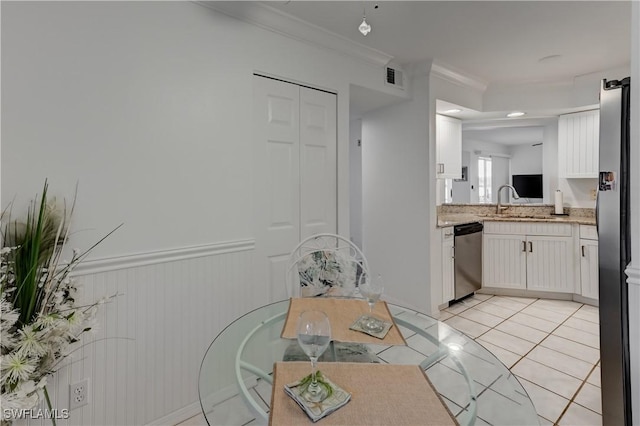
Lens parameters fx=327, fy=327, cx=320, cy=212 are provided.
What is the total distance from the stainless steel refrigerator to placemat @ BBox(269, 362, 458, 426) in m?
1.19

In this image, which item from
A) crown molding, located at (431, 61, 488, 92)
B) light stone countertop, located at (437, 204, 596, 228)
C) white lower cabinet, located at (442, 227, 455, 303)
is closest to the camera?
crown molding, located at (431, 61, 488, 92)

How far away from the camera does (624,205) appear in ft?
4.88

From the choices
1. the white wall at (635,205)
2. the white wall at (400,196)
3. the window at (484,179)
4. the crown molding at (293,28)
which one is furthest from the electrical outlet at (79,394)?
the window at (484,179)

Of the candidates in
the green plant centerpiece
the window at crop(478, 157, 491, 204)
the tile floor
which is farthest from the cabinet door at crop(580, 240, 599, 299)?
the green plant centerpiece

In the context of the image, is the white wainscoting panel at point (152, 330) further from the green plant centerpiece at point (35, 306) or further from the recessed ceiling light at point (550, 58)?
the recessed ceiling light at point (550, 58)

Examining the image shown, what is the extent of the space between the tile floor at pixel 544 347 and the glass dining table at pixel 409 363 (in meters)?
0.04

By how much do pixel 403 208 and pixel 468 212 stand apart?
1.77 metres

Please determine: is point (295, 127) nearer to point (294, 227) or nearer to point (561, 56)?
point (294, 227)

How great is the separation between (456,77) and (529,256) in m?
2.26

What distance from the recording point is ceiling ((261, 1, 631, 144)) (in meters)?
2.25

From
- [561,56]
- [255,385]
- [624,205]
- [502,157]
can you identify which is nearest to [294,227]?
[255,385]

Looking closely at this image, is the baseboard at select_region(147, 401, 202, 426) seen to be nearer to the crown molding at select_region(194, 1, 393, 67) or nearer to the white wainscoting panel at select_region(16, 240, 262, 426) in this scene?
the white wainscoting panel at select_region(16, 240, 262, 426)

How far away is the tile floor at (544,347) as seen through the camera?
6.37 feet

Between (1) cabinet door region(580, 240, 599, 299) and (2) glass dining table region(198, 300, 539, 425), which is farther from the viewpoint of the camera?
(1) cabinet door region(580, 240, 599, 299)
